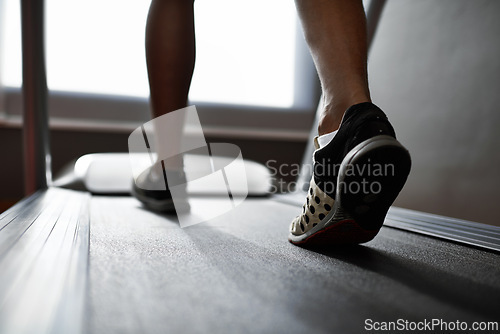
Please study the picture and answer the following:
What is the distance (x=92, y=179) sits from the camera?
1.88 metres

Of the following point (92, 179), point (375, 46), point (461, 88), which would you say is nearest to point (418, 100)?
point (461, 88)

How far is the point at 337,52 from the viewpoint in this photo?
26.7 inches

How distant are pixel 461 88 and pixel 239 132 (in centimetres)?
178

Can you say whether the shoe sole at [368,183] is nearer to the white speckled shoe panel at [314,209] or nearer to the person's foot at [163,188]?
the white speckled shoe panel at [314,209]

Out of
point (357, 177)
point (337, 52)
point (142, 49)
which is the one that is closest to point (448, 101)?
point (337, 52)

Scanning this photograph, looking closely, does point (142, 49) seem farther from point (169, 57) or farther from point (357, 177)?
point (357, 177)

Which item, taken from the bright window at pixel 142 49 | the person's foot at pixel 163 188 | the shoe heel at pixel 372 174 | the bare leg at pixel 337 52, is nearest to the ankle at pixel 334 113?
the bare leg at pixel 337 52

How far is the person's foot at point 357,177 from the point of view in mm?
576

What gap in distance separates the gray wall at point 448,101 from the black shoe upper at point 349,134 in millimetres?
503

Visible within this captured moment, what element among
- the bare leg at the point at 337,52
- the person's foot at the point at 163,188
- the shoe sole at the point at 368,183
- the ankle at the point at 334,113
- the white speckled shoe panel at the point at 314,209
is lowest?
the person's foot at the point at 163,188

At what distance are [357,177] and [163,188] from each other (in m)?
0.64

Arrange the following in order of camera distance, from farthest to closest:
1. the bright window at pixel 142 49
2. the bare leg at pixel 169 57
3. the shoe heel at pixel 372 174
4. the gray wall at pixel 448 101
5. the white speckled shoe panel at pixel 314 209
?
1. the bright window at pixel 142 49
2. the bare leg at pixel 169 57
3. the gray wall at pixel 448 101
4. the white speckled shoe panel at pixel 314 209
5. the shoe heel at pixel 372 174

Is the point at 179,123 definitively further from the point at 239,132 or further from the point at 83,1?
the point at 83,1

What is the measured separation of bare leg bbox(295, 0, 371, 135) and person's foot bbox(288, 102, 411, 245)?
1.9 inches
